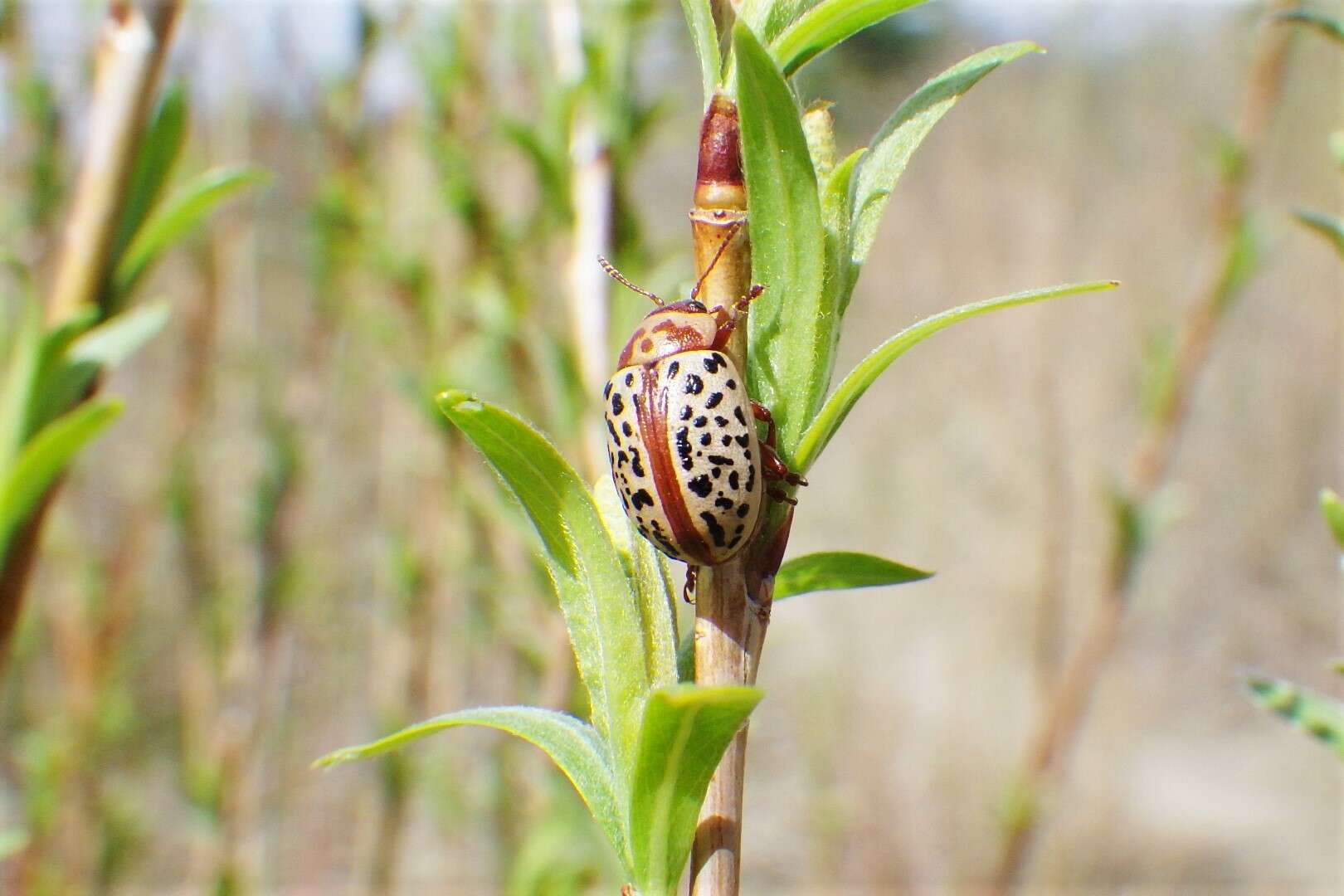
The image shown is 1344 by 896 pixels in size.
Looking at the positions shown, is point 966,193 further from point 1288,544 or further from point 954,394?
point 1288,544

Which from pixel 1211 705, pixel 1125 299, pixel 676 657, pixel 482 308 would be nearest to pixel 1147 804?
pixel 1211 705

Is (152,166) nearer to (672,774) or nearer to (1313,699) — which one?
(672,774)

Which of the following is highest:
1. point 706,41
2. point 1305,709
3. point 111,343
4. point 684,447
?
point 706,41

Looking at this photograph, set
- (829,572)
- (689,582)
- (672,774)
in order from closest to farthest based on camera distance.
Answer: (672,774)
(829,572)
(689,582)

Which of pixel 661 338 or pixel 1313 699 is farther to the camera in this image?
pixel 661 338

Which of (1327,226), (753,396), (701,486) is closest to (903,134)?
Result: (753,396)

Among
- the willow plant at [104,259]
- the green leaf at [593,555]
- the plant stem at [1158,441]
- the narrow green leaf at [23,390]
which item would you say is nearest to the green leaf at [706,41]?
the green leaf at [593,555]

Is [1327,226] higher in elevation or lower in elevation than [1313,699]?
higher
